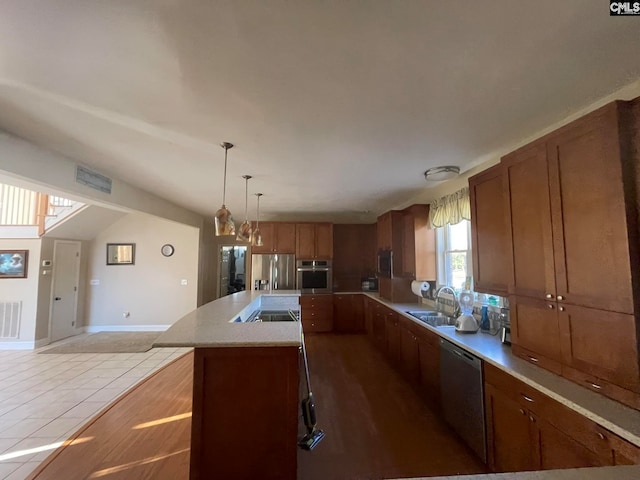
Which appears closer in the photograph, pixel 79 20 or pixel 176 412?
pixel 79 20

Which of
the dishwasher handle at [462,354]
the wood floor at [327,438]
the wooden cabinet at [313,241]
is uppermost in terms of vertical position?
the wooden cabinet at [313,241]

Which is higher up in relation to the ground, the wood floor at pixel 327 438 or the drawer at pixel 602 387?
the drawer at pixel 602 387

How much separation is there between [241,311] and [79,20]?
89.3 inches

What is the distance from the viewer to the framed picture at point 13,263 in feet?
16.7

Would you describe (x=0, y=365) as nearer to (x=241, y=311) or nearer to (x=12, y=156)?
(x=12, y=156)

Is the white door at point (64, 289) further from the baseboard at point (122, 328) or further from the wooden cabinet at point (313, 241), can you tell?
the wooden cabinet at point (313, 241)

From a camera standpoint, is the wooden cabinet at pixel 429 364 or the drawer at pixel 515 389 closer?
the drawer at pixel 515 389

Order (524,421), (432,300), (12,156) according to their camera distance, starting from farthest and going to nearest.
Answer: (432,300), (12,156), (524,421)

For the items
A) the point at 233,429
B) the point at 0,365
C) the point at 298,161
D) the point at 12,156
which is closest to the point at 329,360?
the point at 233,429

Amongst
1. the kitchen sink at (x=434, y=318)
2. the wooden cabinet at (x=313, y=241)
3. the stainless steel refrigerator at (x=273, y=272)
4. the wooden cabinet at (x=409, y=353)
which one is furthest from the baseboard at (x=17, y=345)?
the kitchen sink at (x=434, y=318)

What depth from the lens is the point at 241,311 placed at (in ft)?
9.09

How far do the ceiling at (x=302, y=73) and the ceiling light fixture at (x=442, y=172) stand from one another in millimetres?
285

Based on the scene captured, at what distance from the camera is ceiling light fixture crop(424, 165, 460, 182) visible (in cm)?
297

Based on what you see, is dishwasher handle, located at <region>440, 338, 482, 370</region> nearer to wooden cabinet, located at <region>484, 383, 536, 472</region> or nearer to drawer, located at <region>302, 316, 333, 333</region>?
wooden cabinet, located at <region>484, 383, 536, 472</region>
